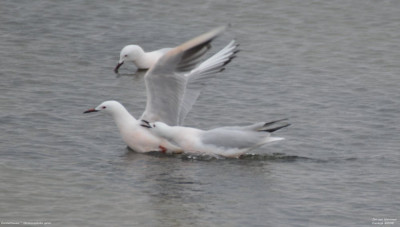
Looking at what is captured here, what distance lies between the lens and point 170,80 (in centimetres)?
1091

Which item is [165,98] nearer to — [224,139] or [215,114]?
[224,139]

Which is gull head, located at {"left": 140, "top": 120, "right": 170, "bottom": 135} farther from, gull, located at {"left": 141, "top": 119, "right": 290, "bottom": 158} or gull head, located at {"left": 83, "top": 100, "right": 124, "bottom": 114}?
gull head, located at {"left": 83, "top": 100, "right": 124, "bottom": 114}

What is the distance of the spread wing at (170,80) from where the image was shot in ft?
35.2

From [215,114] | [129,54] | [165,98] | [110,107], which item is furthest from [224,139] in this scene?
[129,54]

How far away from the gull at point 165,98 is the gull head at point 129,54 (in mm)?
3029

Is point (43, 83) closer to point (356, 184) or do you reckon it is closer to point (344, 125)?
point (344, 125)

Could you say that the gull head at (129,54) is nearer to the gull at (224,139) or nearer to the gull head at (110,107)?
the gull head at (110,107)

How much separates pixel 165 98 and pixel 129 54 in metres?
3.36

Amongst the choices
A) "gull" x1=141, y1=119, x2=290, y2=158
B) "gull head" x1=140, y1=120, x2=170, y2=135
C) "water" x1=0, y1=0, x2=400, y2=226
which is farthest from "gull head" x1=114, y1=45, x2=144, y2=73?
"gull" x1=141, y1=119, x2=290, y2=158

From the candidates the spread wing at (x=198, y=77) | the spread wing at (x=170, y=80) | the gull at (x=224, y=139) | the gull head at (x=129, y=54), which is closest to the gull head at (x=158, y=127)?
the gull at (x=224, y=139)

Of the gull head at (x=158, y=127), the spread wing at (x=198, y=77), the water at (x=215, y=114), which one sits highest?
the spread wing at (x=198, y=77)

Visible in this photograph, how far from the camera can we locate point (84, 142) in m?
10.9

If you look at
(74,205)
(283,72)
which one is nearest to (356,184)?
(74,205)

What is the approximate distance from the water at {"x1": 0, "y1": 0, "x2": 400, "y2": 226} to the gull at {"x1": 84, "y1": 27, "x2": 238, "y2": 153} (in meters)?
0.19
